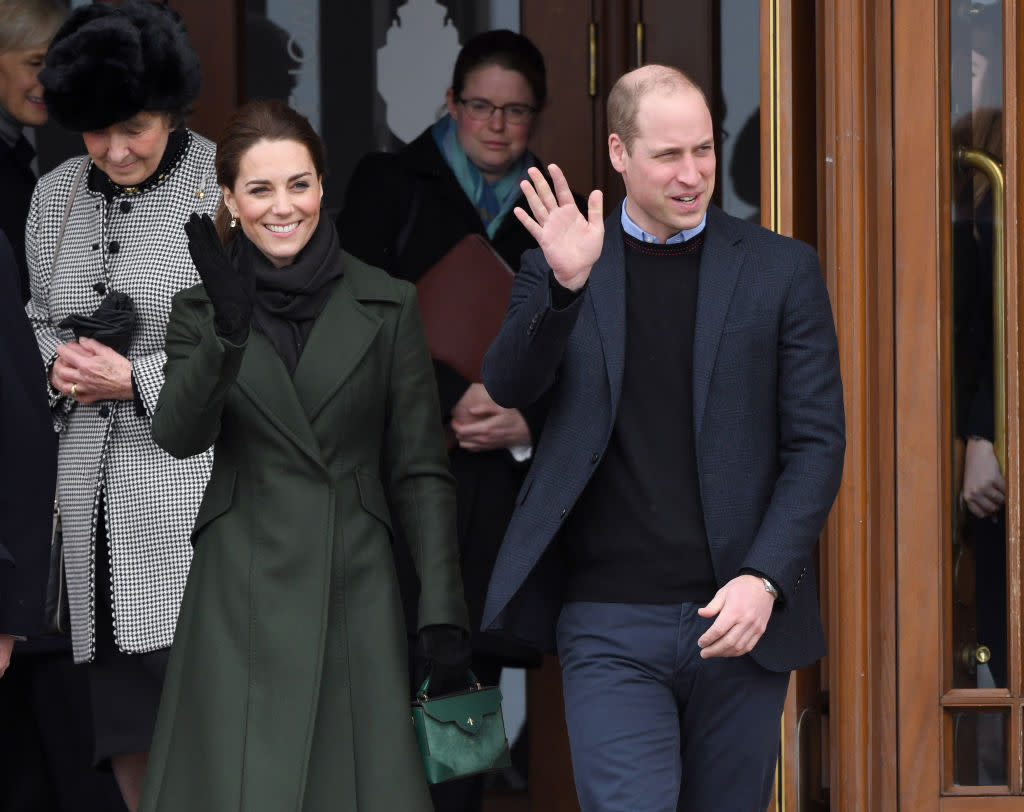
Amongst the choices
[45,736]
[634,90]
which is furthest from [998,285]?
[45,736]

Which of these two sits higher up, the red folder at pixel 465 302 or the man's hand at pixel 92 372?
the red folder at pixel 465 302

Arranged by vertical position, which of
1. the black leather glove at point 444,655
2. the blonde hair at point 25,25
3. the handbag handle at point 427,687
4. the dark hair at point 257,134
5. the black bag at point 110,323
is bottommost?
the handbag handle at point 427,687

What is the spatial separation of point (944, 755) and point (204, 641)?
5.73 feet

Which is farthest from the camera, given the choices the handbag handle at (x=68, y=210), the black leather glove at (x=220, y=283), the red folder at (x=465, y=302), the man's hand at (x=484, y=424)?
the red folder at (x=465, y=302)

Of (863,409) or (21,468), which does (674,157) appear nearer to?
(863,409)

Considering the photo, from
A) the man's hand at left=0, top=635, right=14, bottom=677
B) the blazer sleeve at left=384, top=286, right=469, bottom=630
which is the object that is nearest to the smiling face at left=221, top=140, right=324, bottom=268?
the blazer sleeve at left=384, top=286, right=469, bottom=630

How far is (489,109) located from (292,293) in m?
1.39

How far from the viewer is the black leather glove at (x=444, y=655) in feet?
12.1

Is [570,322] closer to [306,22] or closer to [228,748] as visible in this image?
[228,748]

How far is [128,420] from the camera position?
4.32m

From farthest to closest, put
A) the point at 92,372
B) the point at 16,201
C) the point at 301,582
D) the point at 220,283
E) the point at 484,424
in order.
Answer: the point at 16,201 → the point at 484,424 → the point at 92,372 → the point at 301,582 → the point at 220,283

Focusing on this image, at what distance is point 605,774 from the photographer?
352cm

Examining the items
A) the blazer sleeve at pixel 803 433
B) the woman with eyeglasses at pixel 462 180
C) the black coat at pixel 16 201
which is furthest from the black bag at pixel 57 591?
the blazer sleeve at pixel 803 433

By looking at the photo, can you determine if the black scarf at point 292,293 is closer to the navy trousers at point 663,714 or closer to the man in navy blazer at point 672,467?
the man in navy blazer at point 672,467
